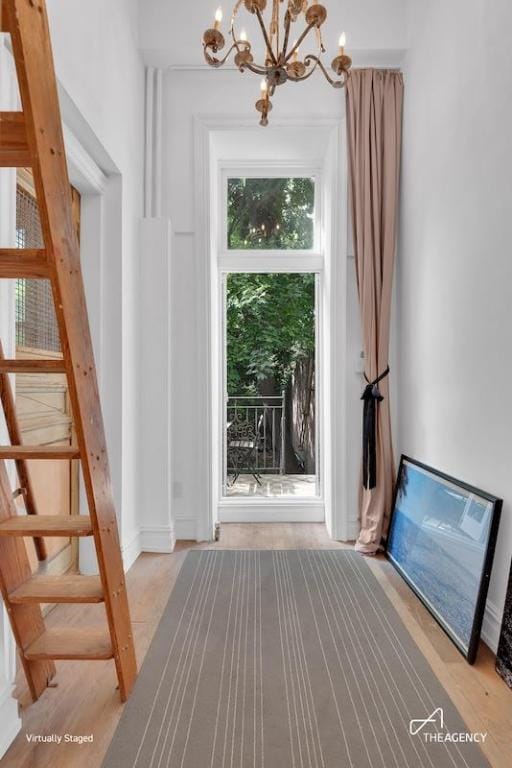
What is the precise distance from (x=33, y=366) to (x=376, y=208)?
8.76 ft

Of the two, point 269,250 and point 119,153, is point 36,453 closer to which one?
point 119,153

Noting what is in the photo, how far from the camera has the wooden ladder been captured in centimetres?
117

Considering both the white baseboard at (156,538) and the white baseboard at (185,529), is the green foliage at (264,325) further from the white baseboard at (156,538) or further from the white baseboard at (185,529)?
the white baseboard at (156,538)

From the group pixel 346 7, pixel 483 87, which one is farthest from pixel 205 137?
pixel 483 87

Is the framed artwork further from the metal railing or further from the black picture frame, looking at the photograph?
the metal railing

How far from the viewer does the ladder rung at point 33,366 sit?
51.9 inches

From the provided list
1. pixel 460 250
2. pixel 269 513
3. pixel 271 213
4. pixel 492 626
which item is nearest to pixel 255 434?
pixel 269 513

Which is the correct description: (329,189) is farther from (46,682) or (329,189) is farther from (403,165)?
(46,682)

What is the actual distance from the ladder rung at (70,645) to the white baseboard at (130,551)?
1.09 m

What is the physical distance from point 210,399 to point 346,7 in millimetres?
2753

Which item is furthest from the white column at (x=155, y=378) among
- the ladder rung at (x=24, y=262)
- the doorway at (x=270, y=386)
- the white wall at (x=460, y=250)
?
the ladder rung at (x=24, y=262)

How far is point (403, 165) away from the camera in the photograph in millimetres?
3326

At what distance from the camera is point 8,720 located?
5.03 feet

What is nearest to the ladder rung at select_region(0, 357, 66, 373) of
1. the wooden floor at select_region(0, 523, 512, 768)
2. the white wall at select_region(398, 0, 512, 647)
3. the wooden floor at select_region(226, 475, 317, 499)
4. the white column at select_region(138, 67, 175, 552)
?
the wooden floor at select_region(0, 523, 512, 768)
